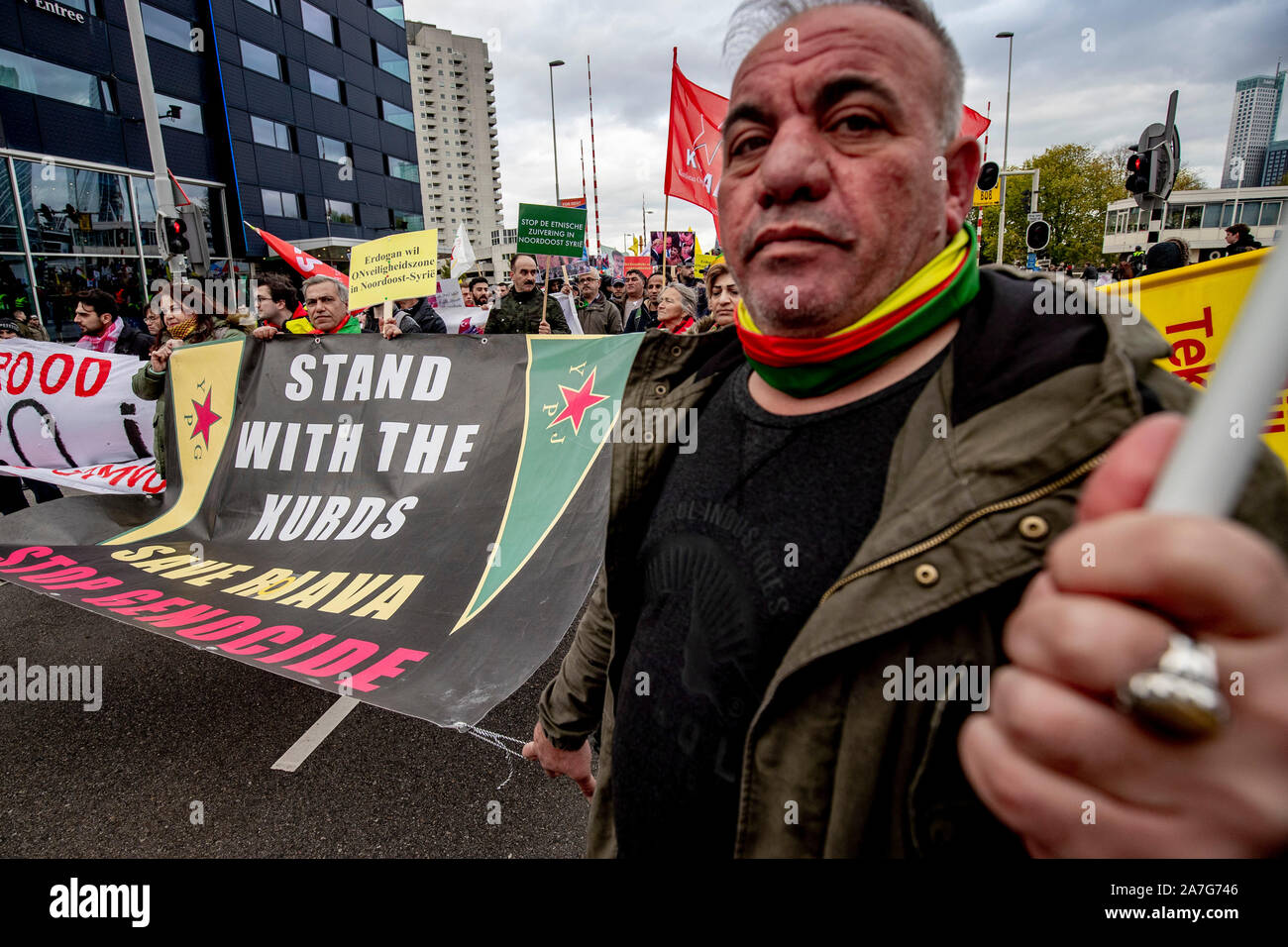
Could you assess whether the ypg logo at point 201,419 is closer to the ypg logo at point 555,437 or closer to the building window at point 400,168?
the ypg logo at point 555,437

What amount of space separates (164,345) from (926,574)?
6076mm

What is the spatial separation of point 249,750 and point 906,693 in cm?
348

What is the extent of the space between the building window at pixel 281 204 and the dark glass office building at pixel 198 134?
0.09 metres

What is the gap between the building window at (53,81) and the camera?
18922 millimetres

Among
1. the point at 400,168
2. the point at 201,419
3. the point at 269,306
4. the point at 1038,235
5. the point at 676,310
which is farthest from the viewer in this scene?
the point at 400,168

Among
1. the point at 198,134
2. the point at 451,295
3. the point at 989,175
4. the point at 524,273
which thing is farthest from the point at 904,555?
the point at 198,134

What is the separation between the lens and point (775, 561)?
3.53ft

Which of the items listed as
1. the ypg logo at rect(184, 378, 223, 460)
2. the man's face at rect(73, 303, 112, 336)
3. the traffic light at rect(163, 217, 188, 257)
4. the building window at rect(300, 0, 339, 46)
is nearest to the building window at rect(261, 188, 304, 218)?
the building window at rect(300, 0, 339, 46)

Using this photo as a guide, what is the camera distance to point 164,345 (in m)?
5.21

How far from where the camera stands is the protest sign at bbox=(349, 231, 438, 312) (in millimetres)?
4523

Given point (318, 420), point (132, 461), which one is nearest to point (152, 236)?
point (132, 461)

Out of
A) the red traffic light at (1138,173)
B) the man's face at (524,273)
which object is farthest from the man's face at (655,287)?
the red traffic light at (1138,173)

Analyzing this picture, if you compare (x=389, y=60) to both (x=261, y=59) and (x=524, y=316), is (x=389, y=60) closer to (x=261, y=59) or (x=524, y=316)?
(x=261, y=59)
